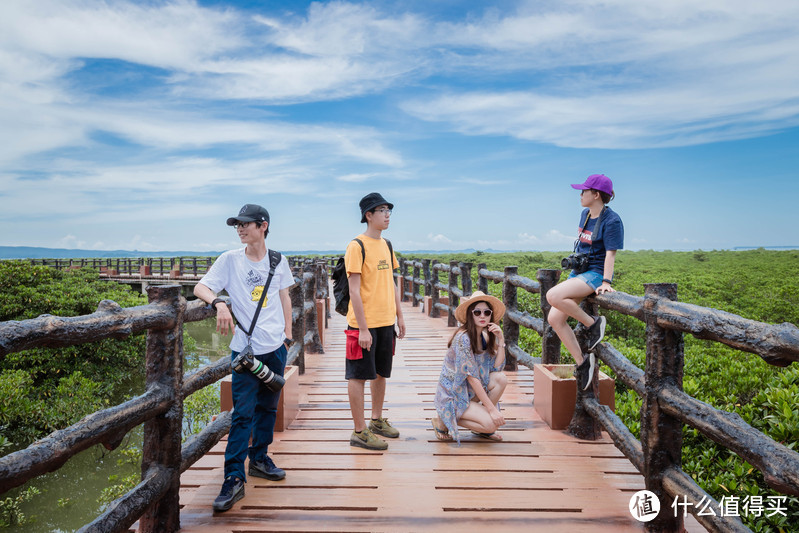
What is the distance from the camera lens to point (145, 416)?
2457 millimetres

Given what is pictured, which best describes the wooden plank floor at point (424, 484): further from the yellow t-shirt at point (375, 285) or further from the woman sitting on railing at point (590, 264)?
the yellow t-shirt at point (375, 285)

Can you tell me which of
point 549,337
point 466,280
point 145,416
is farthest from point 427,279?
point 145,416

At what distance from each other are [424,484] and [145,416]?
5.36ft

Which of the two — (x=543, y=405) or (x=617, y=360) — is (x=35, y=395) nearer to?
(x=543, y=405)

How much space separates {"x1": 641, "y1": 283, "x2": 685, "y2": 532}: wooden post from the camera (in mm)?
2668

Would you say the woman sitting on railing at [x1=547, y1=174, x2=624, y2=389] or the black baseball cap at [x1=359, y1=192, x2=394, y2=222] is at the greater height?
the black baseball cap at [x1=359, y1=192, x2=394, y2=222]

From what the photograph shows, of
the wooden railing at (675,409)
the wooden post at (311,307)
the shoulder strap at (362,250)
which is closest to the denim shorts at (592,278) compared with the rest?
the wooden railing at (675,409)

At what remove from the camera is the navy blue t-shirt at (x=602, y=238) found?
3711 mm

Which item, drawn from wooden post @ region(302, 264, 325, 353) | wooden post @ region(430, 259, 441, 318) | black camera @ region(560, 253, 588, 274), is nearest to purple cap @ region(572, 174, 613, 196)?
black camera @ region(560, 253, 588, 274)

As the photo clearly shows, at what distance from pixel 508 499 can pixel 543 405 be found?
148 centimetres

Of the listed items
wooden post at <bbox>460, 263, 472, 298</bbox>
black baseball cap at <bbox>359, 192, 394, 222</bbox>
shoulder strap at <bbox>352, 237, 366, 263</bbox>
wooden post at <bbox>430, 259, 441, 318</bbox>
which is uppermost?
black baseball cap at <bbox>359, 192, 394, 222</bbox>

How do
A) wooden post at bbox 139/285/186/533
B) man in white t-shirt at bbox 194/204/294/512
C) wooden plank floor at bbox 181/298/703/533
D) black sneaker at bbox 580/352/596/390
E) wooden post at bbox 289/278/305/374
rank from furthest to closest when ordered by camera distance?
1. wooden post at bbox 289/278/305/374
2. black sneaker at bbox 580/352/596/390
3. man in white t-shirt at bbox 194/204/294/512
4. wooden plank floor at bbox 181/298/703/533
5. wooden post at bbox 139/285/186/533

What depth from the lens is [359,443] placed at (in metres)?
3.71

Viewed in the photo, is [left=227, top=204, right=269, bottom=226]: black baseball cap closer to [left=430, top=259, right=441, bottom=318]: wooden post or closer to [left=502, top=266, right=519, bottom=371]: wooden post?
[left=502, top=266, right=519, bottom=371]: wooden post
